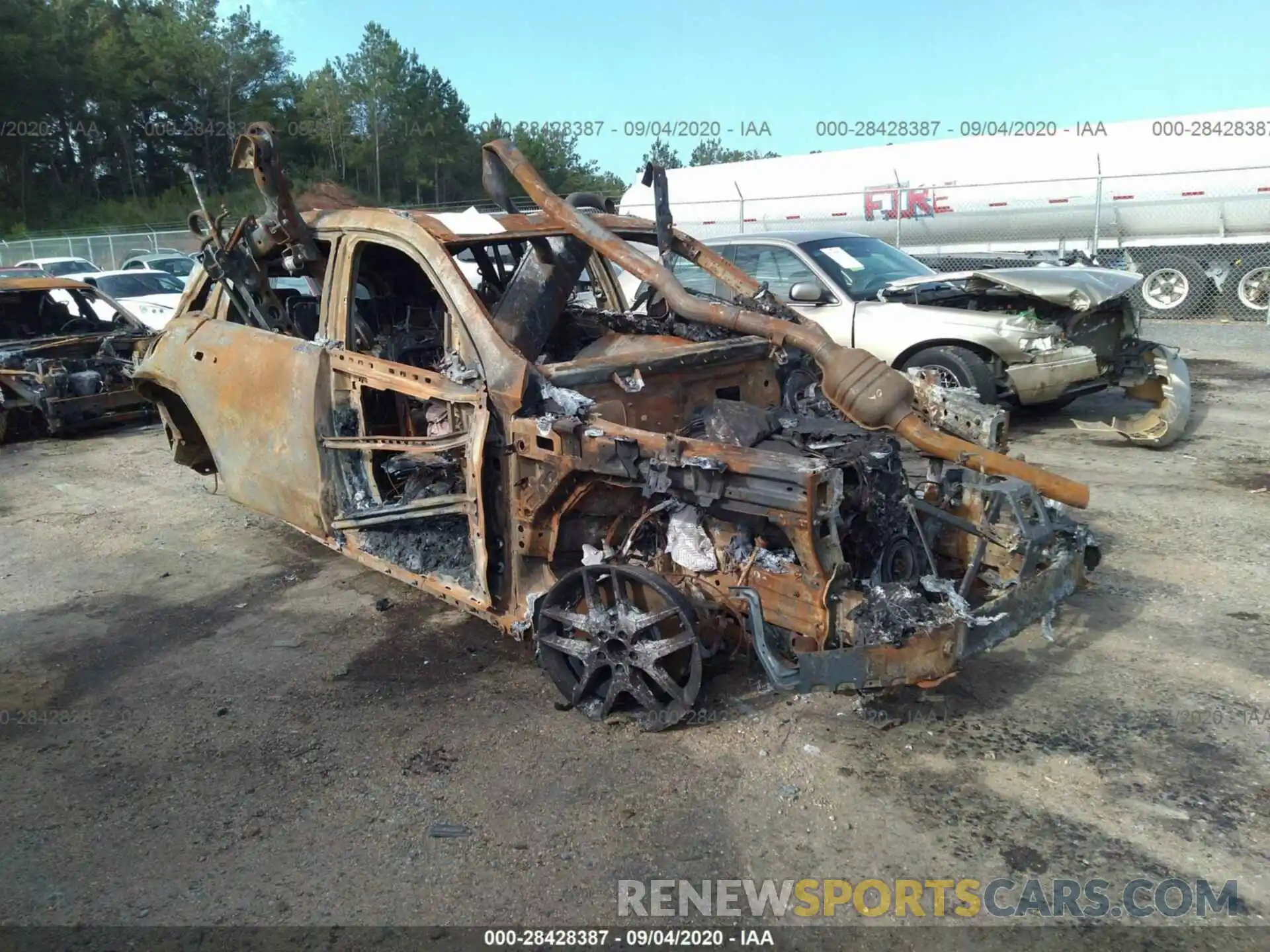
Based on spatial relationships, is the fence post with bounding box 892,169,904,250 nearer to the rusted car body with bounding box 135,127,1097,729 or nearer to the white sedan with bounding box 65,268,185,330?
the white sedan with bounding box 65,268,185,330

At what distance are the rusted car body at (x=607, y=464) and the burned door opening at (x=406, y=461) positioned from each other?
0.5 inches

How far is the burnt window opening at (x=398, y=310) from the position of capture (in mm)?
4988

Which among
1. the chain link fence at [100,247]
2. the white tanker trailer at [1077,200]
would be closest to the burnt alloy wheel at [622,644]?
the white tanker trailer at [1077,200]

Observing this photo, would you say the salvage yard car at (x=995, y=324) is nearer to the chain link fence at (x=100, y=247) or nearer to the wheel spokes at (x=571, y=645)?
the wheel spokes at (x=571, y=645)

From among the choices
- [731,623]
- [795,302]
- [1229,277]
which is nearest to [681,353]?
[731,623]

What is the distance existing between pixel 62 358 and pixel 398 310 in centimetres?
591

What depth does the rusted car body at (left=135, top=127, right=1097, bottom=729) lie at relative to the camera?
3.23 metres

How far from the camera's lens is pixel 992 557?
3.62 metres

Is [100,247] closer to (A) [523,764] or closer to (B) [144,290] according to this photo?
(B) [144,290]

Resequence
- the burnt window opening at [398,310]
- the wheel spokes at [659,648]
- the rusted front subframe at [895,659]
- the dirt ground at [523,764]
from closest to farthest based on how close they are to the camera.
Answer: the dirt ground at [523,764]
the rusted front subframe at [895,659]
the wheel spokes at [659,648]
the burnt window opening at [398,310]

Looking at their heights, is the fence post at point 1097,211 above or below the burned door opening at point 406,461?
above

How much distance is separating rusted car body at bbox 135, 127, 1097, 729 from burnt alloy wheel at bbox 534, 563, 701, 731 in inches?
0.4

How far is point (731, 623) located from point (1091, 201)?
1666 centimetres

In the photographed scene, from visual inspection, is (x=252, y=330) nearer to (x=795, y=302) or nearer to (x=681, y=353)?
(x=681, y=353)
